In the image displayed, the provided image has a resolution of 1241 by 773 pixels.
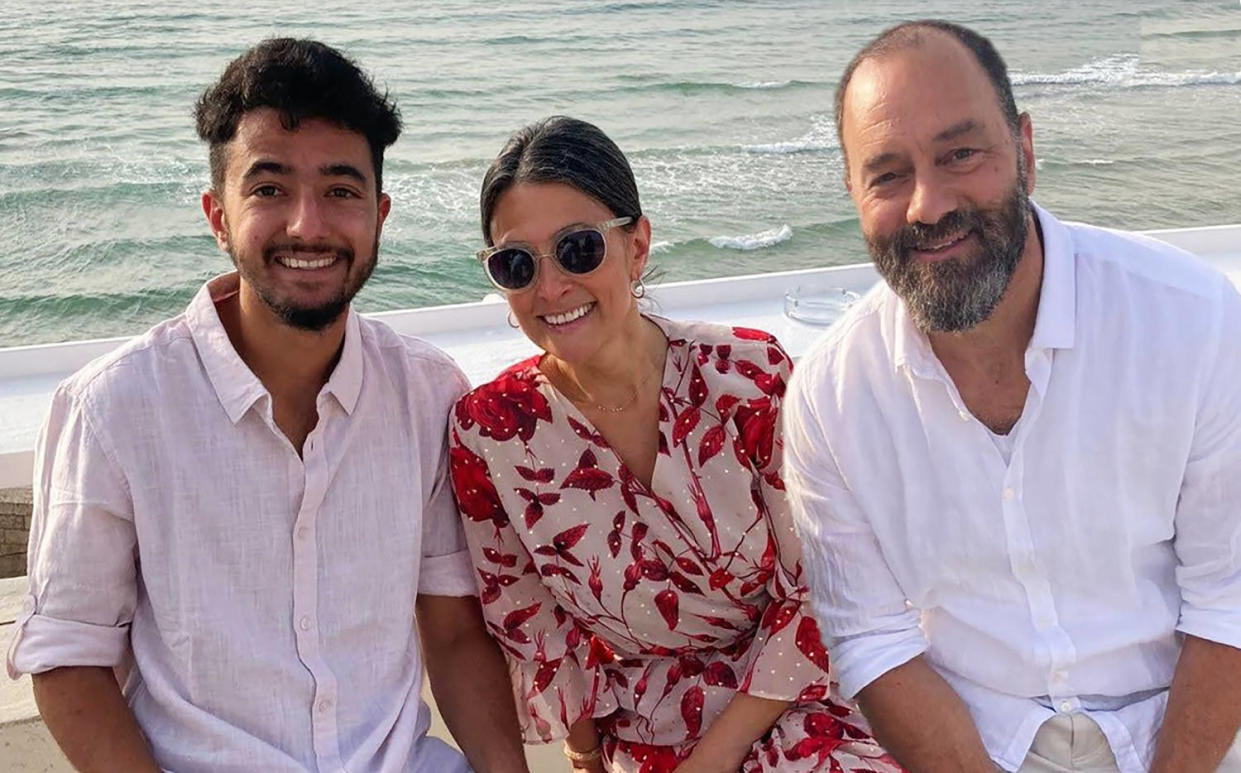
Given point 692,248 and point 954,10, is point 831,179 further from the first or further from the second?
point 954,10

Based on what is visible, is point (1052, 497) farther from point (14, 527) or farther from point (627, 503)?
point (14, 527)

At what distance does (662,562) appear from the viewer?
2072 millimetres

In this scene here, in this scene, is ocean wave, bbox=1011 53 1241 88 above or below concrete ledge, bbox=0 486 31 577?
below

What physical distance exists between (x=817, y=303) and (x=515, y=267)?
168 centimetres

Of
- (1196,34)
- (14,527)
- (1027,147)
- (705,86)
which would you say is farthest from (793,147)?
(1027,147)

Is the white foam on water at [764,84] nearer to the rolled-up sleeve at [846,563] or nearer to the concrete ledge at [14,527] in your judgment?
the concrete ledge at [14,527]

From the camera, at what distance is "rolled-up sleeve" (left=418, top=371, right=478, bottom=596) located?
85.0 inches

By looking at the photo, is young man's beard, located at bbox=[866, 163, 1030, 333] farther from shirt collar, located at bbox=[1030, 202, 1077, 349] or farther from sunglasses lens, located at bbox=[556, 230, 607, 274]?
sunglasses lens, located at bbox=[556, 230, 607, 274]

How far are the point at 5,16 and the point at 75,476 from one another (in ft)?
60.2

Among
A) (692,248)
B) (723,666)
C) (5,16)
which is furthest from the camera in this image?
(5,16)

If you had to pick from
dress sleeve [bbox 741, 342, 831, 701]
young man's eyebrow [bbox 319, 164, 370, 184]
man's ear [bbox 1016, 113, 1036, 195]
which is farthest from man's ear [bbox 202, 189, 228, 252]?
man's ear [bbox 1016, 113, 1036, 195]

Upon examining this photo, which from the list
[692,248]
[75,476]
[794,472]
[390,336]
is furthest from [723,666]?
[692,248]

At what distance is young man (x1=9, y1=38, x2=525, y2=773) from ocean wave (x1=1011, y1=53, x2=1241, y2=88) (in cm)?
1570

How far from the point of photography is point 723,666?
2.14m
